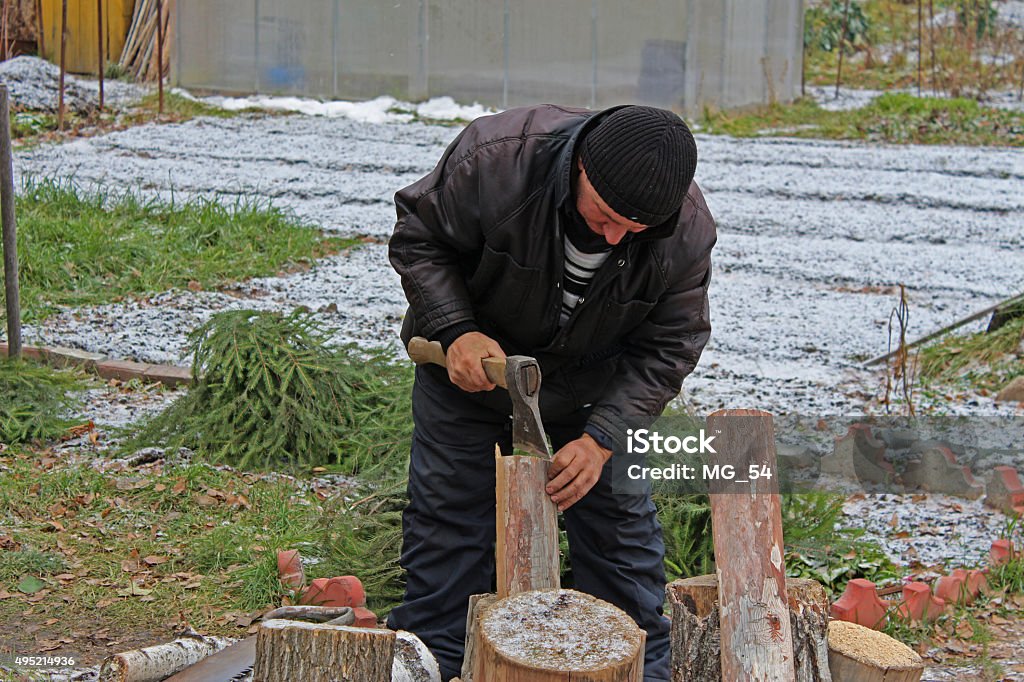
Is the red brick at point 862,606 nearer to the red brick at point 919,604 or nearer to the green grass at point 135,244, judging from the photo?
the red brick at point 919,604

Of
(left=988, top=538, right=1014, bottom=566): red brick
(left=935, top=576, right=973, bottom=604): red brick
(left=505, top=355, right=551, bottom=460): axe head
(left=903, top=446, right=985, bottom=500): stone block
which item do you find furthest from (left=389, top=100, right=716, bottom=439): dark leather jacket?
(left=903, top=446, right=985, bottom=500): stone block

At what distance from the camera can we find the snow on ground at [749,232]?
→ 5.95m

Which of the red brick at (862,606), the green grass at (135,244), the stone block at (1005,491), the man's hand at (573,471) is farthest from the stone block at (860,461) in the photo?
the green grass at (135,244)

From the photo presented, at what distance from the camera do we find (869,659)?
91.0 inches

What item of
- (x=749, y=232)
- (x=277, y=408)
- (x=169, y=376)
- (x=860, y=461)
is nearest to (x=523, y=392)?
(x=277, y=408)

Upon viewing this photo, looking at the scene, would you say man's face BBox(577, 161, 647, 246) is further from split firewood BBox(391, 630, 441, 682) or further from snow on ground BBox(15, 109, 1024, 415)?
snow on ground BBox(15, 109, 1024, 415)

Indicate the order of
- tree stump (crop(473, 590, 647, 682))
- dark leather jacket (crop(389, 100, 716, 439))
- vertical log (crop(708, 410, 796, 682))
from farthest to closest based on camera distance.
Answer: dark leather jacket (crop(389, 100, 716, 439)), vertical log (crop(708, 410, 796, 682)), tree stump (crop(473, 590, 647, 682))

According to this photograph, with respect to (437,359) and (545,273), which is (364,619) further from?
(545,273)

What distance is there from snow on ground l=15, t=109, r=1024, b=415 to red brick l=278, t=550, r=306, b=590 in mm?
2266

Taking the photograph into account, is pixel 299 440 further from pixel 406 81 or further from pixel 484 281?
pixel 406 81

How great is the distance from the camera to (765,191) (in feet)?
31.1

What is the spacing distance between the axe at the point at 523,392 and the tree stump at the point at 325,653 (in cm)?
59

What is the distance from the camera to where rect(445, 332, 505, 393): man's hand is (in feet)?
8.50

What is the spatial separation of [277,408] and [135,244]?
297 cm
